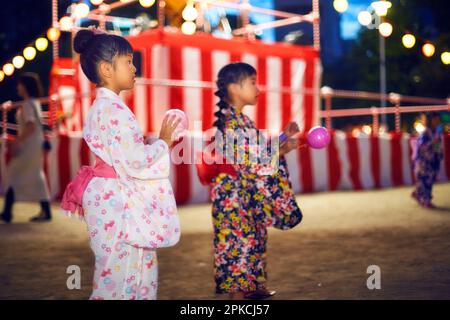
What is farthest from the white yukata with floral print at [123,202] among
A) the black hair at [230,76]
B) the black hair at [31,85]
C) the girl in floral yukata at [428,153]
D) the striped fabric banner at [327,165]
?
the girl in floral yukata at [428,153]

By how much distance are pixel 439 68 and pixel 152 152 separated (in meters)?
28.6

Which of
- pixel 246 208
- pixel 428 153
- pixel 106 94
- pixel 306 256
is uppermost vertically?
pixel 106 94

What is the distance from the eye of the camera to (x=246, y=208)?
363 centimetres

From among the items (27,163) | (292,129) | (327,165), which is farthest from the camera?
(327,165)

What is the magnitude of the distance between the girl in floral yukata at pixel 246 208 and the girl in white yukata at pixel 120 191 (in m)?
1.09

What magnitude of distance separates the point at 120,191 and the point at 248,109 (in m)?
8.49

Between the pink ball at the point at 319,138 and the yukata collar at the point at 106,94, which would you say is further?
the pink ball at the point at 319,138

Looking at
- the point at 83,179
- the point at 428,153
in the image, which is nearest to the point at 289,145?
the point at 83,179

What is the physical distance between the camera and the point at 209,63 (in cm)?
1048

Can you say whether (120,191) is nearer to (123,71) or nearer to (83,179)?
(83,179)

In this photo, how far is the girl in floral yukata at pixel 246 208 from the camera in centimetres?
356

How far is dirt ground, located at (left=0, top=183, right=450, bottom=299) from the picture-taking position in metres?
3.81

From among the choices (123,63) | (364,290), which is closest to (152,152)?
(123,63)

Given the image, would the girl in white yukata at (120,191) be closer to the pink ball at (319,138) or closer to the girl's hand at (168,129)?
the girl's hand at (168,129)
